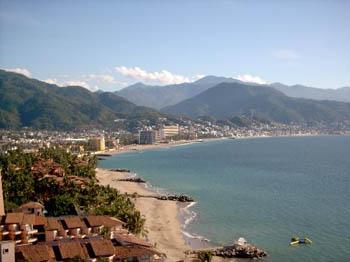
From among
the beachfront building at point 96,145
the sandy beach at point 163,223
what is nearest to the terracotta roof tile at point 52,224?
the sandy beach at point 163,223

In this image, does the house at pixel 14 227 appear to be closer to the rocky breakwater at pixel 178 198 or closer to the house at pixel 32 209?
the house at pixel 32 209

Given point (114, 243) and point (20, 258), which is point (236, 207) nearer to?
point (114, 243)

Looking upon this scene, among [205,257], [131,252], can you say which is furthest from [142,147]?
[131,252]

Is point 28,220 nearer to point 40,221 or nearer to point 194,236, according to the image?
point 40,221

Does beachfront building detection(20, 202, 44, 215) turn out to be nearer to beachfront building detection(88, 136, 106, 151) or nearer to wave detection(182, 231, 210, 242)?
wave detection(182, 231, 210, 242)

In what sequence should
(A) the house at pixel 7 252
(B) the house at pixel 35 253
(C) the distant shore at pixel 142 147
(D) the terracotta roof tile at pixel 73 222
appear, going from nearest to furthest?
(A) the house at pixel 7 252
(B) the house at pixel 35 253
(D) the terracotta roof tile at pixel 73 222
(C) the distant shore at pixel 142 147

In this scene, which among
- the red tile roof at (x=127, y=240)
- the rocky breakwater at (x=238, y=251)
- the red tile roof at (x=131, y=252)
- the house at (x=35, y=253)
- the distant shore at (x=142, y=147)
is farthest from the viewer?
the distant shore at (x=142, y=147)

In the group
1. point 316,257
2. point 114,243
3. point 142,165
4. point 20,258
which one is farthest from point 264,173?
point 20,258
